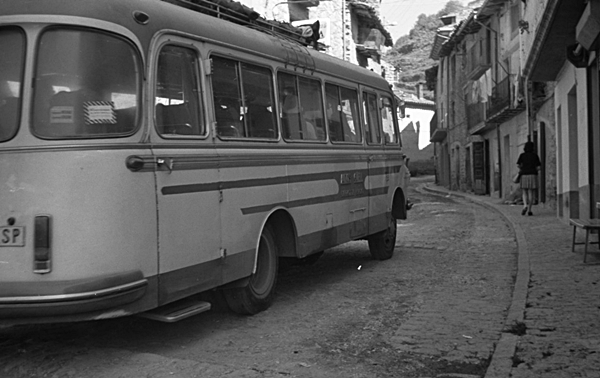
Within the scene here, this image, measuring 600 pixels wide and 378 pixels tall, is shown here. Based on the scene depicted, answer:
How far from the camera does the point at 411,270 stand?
402 inches

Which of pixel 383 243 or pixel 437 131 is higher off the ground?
pixel 437 131

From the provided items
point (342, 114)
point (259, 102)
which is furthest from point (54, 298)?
point (342, 114)

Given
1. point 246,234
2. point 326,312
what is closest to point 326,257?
point 326,312

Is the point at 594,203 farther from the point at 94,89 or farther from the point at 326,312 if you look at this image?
the point at 94,89

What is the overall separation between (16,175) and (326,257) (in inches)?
277

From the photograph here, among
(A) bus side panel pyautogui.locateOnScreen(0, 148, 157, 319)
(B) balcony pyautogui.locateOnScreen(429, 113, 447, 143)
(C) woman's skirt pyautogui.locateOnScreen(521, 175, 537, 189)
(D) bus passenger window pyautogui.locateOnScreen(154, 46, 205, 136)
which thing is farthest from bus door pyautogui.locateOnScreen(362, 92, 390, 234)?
(B) balcony pyautogui.locateOnScreen(429, 113, 447, 143)

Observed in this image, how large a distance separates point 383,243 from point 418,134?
56510 millimetres

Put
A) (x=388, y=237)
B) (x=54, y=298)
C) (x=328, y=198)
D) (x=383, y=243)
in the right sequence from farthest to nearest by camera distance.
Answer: (x=388, y=237), (x=383, y=243), (x=328, y=198), (x=54, y=298)

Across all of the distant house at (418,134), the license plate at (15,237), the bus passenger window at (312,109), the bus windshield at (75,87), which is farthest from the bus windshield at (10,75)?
the distant house at (418,134)

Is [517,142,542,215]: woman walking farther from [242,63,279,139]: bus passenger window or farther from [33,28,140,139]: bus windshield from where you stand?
[33,28,140,139]: bus windshield

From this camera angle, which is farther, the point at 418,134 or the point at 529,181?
the point at 418,134

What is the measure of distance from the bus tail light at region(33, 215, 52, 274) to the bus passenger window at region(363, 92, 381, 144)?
6084mm

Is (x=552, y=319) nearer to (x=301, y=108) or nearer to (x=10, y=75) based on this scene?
(x=301, y=108)

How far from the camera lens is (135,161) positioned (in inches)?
210
